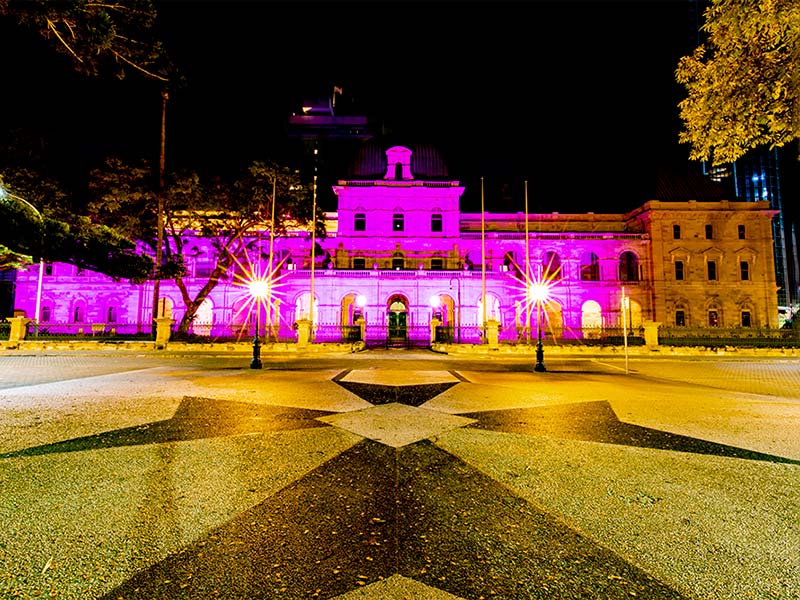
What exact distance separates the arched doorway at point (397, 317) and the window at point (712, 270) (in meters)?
32.4

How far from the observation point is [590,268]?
146ft

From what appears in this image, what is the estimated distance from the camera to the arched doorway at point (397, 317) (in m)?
31.7

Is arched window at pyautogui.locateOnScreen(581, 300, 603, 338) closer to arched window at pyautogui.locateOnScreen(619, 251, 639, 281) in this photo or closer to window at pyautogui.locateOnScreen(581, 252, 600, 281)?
window at pyautogui.locateOnScreen(581, 252, 600, 281)

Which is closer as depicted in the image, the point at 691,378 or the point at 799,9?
the point at 799,9

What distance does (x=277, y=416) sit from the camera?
5.73 meters

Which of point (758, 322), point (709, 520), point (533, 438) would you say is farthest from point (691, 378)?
point (758, 322)

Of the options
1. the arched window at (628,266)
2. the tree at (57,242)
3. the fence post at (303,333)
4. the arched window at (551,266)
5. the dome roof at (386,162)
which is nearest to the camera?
the tree at (57,242)

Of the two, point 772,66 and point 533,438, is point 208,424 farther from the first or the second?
point 772,66

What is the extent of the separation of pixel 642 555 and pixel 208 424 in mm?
4856

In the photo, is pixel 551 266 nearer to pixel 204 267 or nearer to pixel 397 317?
pixel 397 317

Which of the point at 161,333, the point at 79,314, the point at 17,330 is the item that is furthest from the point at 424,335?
the point at 79,314

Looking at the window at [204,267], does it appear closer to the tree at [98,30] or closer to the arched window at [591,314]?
the tree at [98,30]

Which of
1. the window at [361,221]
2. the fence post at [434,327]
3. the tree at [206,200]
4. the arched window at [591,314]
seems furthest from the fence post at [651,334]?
the window at [361,221]

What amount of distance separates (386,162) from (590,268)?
82.6 feet
